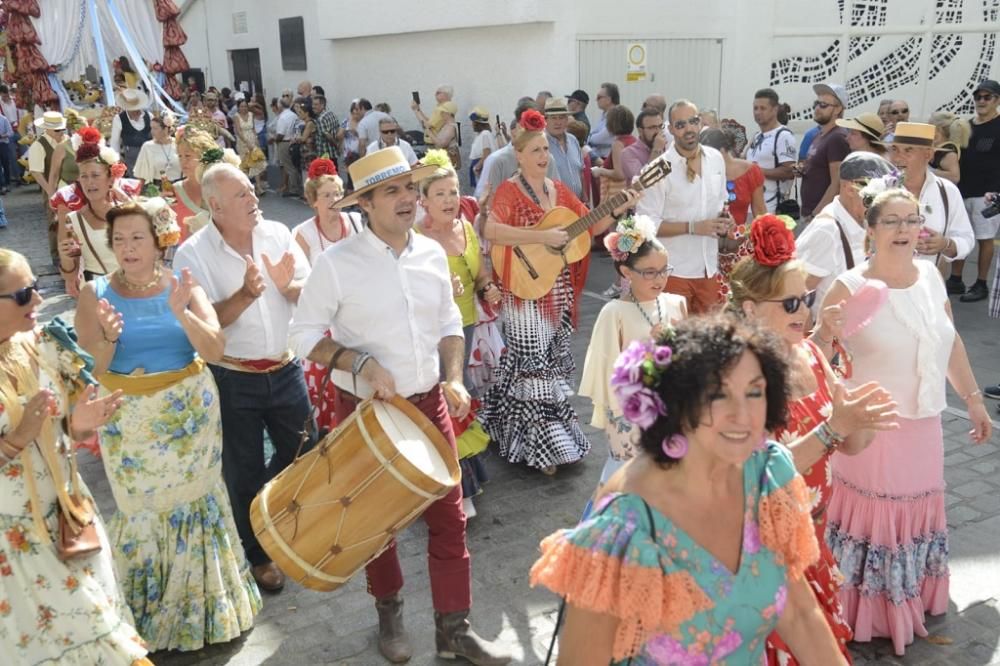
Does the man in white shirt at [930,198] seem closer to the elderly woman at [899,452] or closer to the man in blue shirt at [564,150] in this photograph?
the elderly woman at [899,452]

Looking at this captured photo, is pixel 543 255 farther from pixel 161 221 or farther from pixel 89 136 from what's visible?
pixel 89 136

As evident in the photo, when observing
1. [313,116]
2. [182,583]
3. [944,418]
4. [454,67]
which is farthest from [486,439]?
[313,116]

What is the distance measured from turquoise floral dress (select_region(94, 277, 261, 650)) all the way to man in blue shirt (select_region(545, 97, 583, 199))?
4.36 metres

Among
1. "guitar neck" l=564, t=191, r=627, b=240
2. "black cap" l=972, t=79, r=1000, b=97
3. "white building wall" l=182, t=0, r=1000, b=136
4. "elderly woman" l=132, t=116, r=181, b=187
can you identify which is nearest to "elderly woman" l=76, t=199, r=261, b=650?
"guitar neck" l=564, t=191, r=627, b=240

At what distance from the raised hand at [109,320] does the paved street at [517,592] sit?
1.50 m

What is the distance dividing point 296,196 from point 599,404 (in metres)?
Result: 14.9

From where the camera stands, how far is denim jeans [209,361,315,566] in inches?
173

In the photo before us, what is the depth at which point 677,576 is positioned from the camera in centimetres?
220

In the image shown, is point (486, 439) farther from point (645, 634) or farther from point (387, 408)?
point (645, 634)

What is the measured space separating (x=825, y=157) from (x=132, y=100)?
12273 millimetres

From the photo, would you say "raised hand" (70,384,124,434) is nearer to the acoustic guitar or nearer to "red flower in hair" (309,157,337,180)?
the acoustic guitar

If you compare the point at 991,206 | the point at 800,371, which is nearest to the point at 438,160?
the point at 800,371

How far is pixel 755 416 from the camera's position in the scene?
2285 millimetres

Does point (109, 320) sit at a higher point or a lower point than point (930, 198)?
lower
